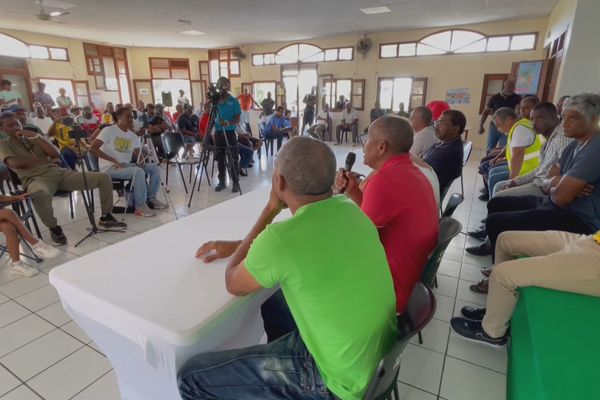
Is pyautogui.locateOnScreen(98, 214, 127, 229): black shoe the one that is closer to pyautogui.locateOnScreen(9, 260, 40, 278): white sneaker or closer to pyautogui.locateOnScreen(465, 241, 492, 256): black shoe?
pyautogui.locateOnScreen(9, 260, 40, 278): white sneaker

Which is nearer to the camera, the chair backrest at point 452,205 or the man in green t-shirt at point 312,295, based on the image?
the man in green t-shirt at point 312,295

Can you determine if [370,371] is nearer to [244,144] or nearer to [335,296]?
[335,296]

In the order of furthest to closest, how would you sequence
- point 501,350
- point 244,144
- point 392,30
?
point 392,30 < point 244,144 < point 501,350

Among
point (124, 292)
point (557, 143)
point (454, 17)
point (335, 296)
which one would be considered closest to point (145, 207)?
point (124, 292)

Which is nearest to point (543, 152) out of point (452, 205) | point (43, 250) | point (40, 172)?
point (452, 205)

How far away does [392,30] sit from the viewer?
28.8ft

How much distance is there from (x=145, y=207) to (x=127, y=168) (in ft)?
1.96

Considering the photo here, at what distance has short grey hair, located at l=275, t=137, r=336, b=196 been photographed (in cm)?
91

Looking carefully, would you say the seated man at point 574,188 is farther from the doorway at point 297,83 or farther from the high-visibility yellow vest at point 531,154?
the doorway at point 297,83

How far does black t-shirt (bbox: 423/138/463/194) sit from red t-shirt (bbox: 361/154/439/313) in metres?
1.25

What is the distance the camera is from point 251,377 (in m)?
0.94

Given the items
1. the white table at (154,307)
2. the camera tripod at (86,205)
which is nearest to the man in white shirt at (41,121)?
the camera tripod at (86,205)

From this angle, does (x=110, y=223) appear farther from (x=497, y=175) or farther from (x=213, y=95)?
(x=497, y=175)

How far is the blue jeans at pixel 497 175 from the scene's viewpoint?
11.0 feet
